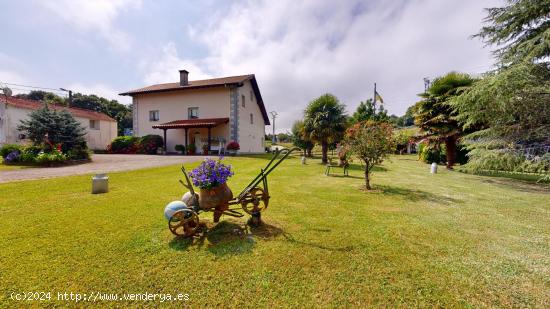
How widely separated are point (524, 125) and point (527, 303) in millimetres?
10386

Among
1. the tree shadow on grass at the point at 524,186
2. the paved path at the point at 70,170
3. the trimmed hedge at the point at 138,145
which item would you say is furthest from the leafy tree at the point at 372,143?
the trimmed hedge at the point at 138,145

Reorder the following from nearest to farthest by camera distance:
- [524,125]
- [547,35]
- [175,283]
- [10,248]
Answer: [175,283] < [10,248] < [547,35] < [524,125]

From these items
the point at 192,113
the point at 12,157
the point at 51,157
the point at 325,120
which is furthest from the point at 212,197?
the point at 192,113

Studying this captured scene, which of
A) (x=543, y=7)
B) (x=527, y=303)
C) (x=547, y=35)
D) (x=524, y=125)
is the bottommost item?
(x=527, y=303)

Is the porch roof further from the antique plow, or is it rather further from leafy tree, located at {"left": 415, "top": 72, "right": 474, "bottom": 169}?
the antique plow

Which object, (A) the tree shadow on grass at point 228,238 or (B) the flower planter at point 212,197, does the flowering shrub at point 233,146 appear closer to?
(A) the tree shadow on grass at point 228,238

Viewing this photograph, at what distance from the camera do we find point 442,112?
1279cm

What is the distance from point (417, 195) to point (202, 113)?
21682 mm

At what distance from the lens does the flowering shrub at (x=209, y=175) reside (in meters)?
3.51

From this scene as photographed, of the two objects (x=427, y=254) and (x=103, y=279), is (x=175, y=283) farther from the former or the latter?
(x=427, y=254)

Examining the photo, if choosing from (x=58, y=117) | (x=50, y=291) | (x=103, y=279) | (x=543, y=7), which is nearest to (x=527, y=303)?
(x=103, y=279)

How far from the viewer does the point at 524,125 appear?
346 inches

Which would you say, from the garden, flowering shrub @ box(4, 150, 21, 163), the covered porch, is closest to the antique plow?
the garden

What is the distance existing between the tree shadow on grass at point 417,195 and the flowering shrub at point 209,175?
5.46 m
